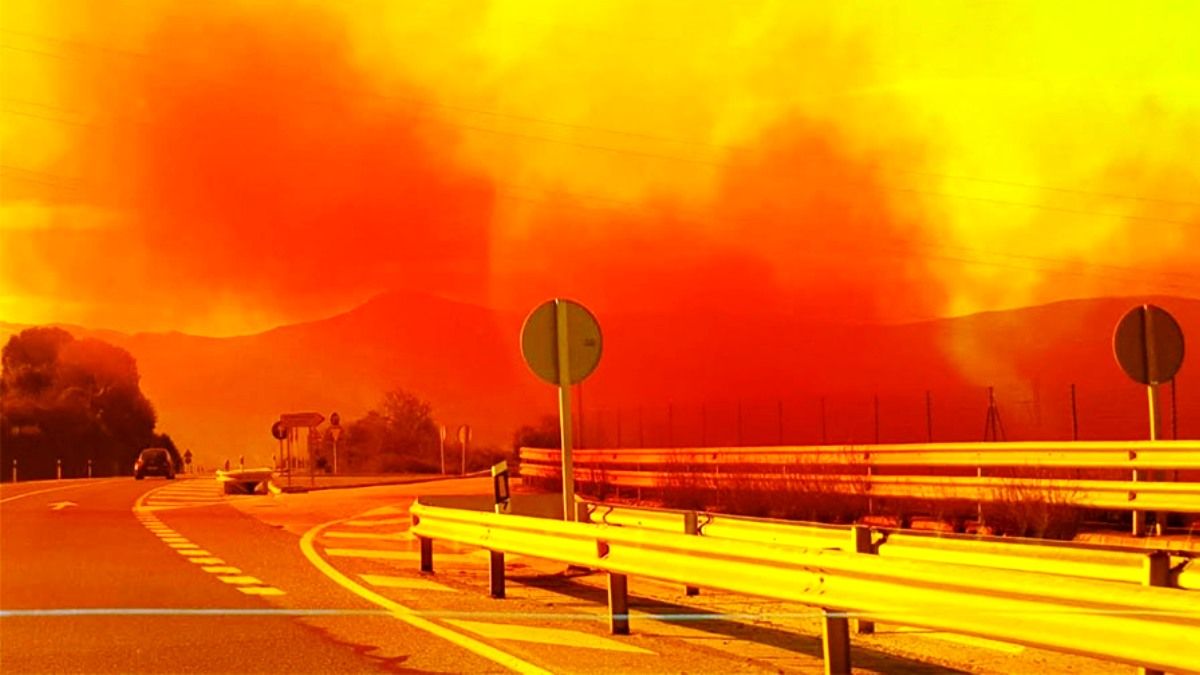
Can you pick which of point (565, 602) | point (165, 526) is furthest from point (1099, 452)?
point (165, 526)

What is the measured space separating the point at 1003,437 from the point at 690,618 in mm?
24950

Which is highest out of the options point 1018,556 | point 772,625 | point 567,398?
point 567,398

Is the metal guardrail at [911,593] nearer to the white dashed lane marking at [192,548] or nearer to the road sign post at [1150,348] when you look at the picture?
the white dashed lane marking at [192,548]

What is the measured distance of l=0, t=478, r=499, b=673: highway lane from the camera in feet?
31.7

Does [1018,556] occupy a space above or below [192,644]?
above

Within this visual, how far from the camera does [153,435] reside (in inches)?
4742

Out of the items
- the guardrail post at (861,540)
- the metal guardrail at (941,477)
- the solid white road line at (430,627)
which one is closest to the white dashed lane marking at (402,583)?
the solid white road line at (430,627)

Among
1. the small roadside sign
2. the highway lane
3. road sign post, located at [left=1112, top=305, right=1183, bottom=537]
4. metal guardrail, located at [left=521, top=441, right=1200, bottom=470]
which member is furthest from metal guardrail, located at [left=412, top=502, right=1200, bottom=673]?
the small roadside sign

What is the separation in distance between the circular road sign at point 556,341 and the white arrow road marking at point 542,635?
14.7ft

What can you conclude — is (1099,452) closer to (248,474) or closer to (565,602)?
(565,602)

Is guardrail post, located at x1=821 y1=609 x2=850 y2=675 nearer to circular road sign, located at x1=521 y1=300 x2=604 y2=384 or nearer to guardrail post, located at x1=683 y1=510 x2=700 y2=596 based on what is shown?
guardrail post, located at x1=683 y1=510 x2=700 y2=596

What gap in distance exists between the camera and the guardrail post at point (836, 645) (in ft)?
28.0

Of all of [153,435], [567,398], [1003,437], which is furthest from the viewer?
[153,435]

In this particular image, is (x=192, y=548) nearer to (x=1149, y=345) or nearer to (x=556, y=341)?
(x=556, y=341)
